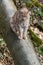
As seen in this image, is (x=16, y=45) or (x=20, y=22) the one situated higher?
(x=20, y=22)

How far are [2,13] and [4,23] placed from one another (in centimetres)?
30

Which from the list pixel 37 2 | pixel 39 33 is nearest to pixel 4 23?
pixel 39 33

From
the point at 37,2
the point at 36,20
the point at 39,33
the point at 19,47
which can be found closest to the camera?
the point at 19,47

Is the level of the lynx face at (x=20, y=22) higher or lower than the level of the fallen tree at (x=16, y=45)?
higher

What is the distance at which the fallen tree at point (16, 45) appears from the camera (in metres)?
3.29

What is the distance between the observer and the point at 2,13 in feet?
14.0

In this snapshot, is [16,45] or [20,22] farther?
[20,22]

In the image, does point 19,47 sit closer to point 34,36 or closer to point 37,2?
point 34,36

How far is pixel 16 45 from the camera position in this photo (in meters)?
3.53

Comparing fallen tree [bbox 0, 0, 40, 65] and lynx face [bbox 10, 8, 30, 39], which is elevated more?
lynx face [bbox 10, 8, 30, 39]

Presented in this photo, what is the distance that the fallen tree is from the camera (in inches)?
130

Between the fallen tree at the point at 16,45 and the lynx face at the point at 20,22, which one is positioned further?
the lynx face at the point at 20,22

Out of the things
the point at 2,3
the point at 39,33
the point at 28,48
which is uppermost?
the point at 2,3

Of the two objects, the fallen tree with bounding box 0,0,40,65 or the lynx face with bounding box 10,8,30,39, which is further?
the lynx face with bounding box 10,8,30,39
